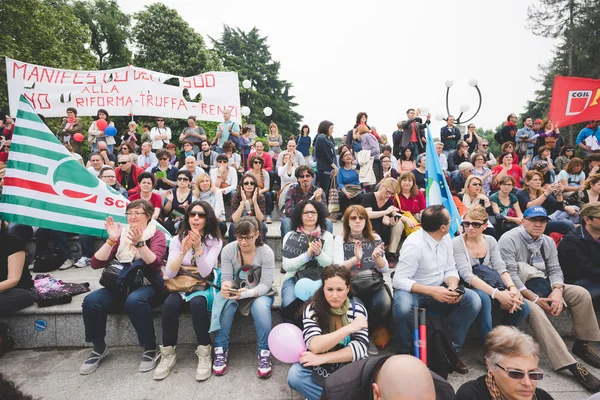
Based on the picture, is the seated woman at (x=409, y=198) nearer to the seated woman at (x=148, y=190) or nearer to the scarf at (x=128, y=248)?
the scarf at (x=128, y=248)

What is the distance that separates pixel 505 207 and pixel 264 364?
4.75 meters

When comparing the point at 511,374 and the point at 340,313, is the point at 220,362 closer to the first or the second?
the point at 340,313

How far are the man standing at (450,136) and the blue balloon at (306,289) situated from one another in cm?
819

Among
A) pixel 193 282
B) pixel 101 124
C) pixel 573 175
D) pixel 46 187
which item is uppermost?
pixel 101 124

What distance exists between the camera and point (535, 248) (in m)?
3.61

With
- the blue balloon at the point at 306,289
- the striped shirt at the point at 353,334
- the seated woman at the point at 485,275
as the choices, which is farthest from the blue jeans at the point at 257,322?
the seated woman at the point at 485,275

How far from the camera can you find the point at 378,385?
4.75 feet

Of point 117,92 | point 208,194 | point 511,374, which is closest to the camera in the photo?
point 511,374

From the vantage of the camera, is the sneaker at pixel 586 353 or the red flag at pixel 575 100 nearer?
the sneaker at pixel 586 353

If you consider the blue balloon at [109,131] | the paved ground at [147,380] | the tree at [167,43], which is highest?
the tree at [167,43]

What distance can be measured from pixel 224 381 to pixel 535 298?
3.48 m

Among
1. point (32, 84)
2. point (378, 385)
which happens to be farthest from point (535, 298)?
point (32, 84)

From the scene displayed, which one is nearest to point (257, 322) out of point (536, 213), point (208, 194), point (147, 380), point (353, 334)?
point (353, 334)

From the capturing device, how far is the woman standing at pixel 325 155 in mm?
6727
